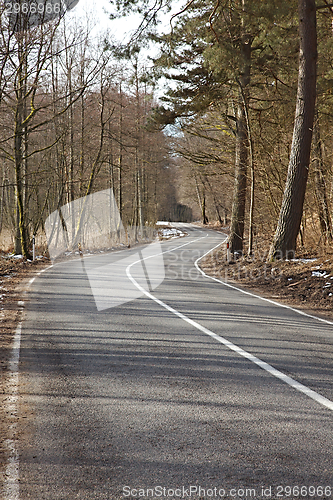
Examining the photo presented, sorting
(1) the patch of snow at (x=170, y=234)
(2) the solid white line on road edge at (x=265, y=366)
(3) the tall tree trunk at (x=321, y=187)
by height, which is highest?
(3) the tall tree trunk at (x=321, y=187)

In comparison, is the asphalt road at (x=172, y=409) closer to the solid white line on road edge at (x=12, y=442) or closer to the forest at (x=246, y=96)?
the solid white line on road edge at (x=12, y=442)

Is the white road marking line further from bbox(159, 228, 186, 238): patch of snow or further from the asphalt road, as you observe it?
bbox(159, 228, 186, 238): patch of snow

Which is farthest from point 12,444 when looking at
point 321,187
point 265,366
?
point 321,187

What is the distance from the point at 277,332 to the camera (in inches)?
269

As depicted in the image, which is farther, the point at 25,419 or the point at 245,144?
the point at 245,144

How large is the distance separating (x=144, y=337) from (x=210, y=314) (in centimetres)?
217

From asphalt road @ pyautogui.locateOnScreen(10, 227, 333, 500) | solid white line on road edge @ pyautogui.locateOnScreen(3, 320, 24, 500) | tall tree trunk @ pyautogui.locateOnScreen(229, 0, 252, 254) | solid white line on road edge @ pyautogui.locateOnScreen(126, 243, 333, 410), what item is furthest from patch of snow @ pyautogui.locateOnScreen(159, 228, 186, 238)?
solid white line on road edge @ pyautogui.locateOnScreen(3, 320, 24, 500)

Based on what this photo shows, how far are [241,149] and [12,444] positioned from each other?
16.2 metres

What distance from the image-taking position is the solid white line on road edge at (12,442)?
8.94 feet

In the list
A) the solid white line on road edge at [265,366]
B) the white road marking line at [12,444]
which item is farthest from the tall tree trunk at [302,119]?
the white road marking line at [12,444]

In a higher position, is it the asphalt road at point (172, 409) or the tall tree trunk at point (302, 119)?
the tall tree trunk at point (302, 119)

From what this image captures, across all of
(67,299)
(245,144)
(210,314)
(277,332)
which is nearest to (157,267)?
(245,144)

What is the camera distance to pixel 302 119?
12.6 metres

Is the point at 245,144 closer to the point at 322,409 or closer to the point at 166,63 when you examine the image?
the point at 166,63
